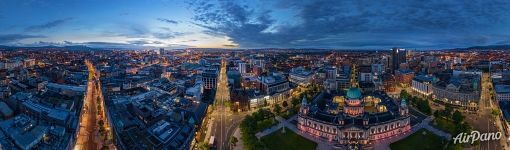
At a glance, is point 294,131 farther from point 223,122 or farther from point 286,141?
point 223,122

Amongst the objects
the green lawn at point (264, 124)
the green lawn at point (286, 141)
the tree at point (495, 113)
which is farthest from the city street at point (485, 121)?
the green lawn at point (264, 124)

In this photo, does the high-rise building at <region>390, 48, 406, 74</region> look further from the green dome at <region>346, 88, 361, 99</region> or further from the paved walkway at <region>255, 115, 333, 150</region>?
the paved walkway at <region>255, 115, 333, 150</region>

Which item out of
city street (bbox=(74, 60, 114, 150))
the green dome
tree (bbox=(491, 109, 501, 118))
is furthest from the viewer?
tree (bbox=(491, 109, 501, 118))

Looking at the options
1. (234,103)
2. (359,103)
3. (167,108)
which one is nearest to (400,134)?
(359,103)

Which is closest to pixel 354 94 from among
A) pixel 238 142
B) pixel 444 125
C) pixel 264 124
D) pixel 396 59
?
pixel 444 125

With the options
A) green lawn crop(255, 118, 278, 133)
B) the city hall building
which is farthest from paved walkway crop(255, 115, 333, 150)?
the city hall building
